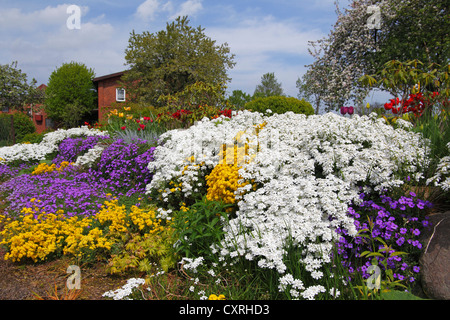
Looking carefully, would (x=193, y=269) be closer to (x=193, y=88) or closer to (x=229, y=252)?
(x=229, y=252)

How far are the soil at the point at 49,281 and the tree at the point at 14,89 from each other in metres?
29.8

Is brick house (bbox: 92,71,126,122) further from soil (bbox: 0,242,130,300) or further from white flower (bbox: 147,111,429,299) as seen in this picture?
soil (bbox: 0,242,130,300)

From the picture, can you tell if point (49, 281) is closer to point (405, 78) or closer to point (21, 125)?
point (405, 78)

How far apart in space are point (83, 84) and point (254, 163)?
33881 mm

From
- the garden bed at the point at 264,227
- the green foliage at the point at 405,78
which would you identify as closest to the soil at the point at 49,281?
the garden bed at the point at 264,227

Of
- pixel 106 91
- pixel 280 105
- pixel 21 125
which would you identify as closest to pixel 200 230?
pixel 280 105

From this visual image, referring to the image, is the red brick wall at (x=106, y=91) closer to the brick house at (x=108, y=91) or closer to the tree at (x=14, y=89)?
the brick house at (x=108, y=91)

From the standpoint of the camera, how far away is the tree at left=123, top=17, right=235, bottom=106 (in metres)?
22.3

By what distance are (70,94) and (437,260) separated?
35.3 metres

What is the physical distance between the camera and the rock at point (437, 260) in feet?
9.12

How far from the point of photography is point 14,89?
2827 centimetres

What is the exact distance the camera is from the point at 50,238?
381 centimetres

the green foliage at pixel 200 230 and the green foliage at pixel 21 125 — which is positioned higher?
the green foliage at pixel 21 125
